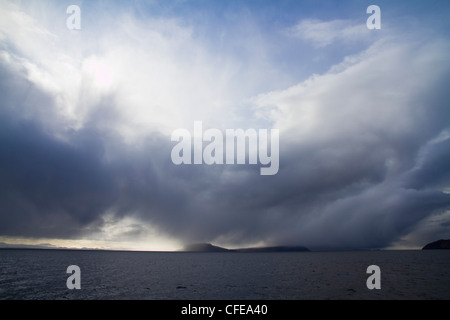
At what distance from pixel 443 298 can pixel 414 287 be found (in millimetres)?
12105
